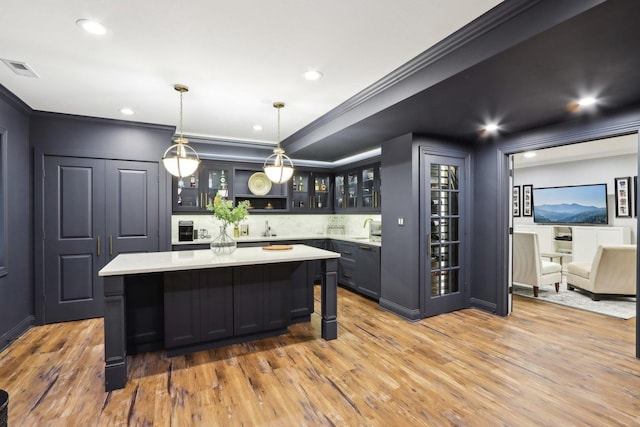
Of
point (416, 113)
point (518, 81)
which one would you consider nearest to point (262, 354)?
point (416, 113)

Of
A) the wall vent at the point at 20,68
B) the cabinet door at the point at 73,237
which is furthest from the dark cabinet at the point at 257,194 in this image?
the wall vent at the point at 20,68

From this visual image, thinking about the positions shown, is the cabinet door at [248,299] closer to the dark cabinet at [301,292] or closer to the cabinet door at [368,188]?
the dark cabinet at [301,292]

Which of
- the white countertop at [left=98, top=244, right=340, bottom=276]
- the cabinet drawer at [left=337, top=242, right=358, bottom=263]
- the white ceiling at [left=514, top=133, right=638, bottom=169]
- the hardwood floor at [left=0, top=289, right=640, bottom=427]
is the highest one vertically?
the white ceiling at [left=514, top=133, right=638, bottom=169]

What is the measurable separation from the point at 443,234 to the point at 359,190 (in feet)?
6.58

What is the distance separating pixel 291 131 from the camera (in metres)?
4.94

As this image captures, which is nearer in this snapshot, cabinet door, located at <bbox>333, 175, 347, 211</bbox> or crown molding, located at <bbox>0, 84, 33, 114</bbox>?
crown molding, located at <bbox>0, 84, 33, 114</bbox>

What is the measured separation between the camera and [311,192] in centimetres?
657

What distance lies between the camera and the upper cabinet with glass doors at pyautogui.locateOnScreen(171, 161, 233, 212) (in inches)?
215

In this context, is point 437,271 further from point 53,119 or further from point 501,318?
point 53,119

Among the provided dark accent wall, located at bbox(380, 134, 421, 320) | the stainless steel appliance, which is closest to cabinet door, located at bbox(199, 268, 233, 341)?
dark accent wall, located at bbox(380, 134, 421, 320)

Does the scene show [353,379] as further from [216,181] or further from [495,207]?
[216,181]

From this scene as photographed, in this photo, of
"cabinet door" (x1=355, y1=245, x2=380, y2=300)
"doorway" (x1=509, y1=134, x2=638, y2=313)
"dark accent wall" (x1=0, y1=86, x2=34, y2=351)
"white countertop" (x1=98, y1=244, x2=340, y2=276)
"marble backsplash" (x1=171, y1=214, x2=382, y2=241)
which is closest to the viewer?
"white countertop" (x1=98, y1=244, x2=340, y2=276)

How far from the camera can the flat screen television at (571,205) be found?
662cm

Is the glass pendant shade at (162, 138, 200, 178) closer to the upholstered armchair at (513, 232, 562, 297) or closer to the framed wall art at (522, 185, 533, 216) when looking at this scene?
the upholstered armchair at (513, 232, 562, 297)
